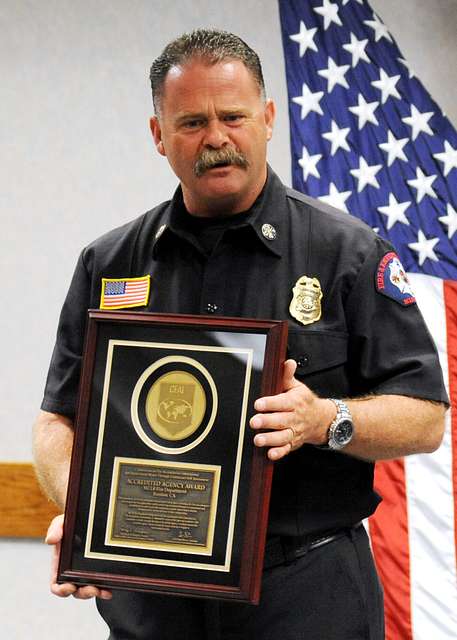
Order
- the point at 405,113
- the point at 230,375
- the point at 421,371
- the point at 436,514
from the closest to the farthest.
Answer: the point at 230,375
the point at 421,371
the point at 436,514
the point at 405,113

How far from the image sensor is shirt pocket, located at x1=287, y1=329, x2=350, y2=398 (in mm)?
1463

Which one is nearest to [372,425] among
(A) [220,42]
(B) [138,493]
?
(B) [138,493]

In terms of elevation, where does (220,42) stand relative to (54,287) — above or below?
above

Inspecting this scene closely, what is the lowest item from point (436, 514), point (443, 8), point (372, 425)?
point (436, 514)

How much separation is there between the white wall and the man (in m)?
1.49

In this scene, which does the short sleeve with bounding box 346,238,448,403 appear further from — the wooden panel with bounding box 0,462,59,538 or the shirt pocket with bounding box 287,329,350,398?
the wooden panel with bounding box 0,462,59,538

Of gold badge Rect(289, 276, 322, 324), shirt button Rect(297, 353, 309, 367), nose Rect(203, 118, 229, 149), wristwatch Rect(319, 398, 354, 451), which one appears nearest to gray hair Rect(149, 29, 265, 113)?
nose Rect(203, 118, 229, 149)

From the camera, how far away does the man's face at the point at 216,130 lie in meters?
1.48

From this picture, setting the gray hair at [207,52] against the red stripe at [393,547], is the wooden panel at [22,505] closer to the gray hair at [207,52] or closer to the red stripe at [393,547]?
the red stripe at [393,547]

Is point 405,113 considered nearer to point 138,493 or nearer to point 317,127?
point 317,127

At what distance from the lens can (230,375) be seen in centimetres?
129

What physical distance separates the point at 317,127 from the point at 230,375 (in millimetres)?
1917

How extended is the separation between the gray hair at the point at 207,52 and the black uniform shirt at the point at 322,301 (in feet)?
0.64

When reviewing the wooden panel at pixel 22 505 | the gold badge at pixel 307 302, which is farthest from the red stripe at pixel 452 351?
the gold badge at pixel 307 302
